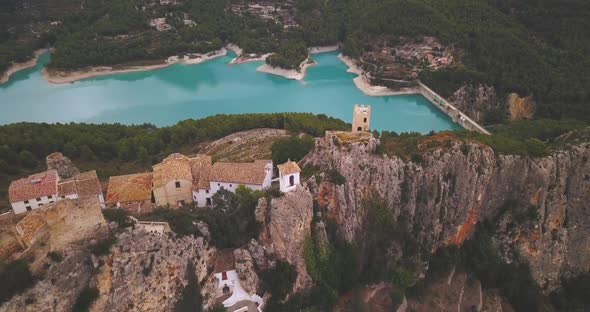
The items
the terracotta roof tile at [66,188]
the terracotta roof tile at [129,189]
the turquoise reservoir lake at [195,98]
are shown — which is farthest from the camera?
the turquoise reservoir lake at [195,98]

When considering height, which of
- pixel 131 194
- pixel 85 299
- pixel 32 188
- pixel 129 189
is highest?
pixel 32 188

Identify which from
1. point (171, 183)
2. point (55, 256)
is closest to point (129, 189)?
point (171, 183)

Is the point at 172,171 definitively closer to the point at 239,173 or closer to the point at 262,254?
the point at 239,173

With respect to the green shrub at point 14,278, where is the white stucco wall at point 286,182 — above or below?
below

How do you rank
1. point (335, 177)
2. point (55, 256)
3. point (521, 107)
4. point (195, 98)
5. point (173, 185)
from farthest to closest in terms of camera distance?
point (195, 98) < point (521, 107) < point (335, 177) < point (173, 185) < point (55, 256)

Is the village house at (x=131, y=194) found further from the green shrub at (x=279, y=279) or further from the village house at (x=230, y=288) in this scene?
the green shrub at (x=279, y=279)

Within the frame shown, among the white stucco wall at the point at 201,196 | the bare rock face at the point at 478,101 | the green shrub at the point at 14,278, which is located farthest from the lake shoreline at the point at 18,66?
the bare rock face at the point at 478,101
